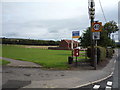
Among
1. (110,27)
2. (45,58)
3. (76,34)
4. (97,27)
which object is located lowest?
(45,58)

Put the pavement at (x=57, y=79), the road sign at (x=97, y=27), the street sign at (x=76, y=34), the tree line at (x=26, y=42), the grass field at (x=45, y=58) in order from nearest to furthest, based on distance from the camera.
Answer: the pavement at (x=57, y=79), the road sign at (x=97, y=27), the grass field at (x=45, y=58), the street sign at (x=76, y=34), the tree line at (x=26, y=42)

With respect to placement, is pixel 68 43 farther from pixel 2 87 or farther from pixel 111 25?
pixel 2 87

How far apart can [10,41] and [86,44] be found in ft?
207

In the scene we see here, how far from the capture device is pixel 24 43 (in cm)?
8362

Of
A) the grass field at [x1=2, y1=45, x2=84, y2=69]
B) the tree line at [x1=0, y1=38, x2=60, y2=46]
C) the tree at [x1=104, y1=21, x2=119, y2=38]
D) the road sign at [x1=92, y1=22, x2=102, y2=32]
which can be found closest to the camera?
the road sign at [x1=92, y1=22, x2=102, y2=32]

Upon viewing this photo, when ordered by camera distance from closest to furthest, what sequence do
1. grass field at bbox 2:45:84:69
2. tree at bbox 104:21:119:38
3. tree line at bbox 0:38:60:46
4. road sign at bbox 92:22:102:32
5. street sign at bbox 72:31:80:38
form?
road sign at bbox 92:22:102:32 < grass field at bbox 2:45:84:69 < street sign at bbox 72:31:80:38 < tree at bbox 104:21:119:38 < tree line at bbox 0:38:60:46

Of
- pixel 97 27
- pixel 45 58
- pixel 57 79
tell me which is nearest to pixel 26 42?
pixel 45 58

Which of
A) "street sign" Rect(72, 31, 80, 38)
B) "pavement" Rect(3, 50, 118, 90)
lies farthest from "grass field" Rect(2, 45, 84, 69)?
"pavement" Rect(3, 50, 118, 90)

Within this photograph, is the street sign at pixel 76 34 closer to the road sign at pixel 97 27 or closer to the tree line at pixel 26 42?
the road sign at pixel 97 27

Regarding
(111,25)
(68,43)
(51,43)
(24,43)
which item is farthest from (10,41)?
(111,25)

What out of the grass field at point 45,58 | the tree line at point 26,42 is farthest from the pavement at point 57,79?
the tree line at point 26,42

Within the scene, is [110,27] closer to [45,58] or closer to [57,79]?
[45,58]

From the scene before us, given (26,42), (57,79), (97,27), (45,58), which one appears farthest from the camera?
(26,42)

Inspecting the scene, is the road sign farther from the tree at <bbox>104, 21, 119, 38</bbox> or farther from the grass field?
the tree at <bbox>104, 21, 119, 38</bbox>
